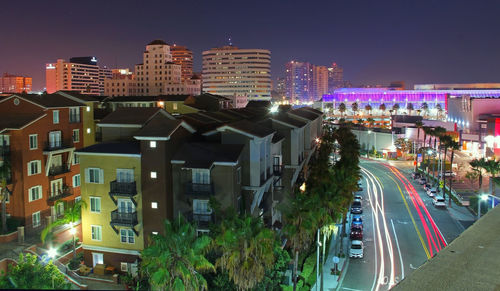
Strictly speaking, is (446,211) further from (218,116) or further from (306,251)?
(218,116)

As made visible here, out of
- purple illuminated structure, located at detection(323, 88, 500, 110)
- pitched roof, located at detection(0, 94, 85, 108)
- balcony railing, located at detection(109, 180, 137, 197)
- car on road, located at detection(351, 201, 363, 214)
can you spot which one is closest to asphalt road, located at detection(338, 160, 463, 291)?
car on road, located at detection(351, 201, 363, 214)

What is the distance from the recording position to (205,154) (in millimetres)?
28484

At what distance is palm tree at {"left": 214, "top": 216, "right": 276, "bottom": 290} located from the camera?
22.4 metres

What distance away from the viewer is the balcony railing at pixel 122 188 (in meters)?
28.8

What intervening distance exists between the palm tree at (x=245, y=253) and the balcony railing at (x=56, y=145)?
920 inches

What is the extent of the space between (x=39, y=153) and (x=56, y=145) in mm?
2306

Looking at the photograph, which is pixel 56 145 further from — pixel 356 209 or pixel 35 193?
pixel 356 209

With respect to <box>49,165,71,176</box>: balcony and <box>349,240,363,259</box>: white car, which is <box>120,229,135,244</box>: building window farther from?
<box>349,240,363,259</box>: white car

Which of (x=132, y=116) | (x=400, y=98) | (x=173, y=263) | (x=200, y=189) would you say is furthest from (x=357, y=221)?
(x=400, y=98)

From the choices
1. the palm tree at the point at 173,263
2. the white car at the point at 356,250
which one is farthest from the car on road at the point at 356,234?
the palm tree at the point at 173,263

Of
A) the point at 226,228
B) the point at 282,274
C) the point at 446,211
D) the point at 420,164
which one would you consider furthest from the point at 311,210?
the point at 420,164

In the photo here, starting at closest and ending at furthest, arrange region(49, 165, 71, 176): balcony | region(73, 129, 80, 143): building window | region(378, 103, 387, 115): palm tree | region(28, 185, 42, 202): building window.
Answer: region(28, 185, 42, 202): building window
region(49, 165, 71, 176): balcony
region(73, 129, 80, 143): building window
region(378, 103, 387, 115): palm tree

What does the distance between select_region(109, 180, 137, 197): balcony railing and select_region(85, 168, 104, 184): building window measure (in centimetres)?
124

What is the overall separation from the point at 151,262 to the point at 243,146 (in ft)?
40.6
